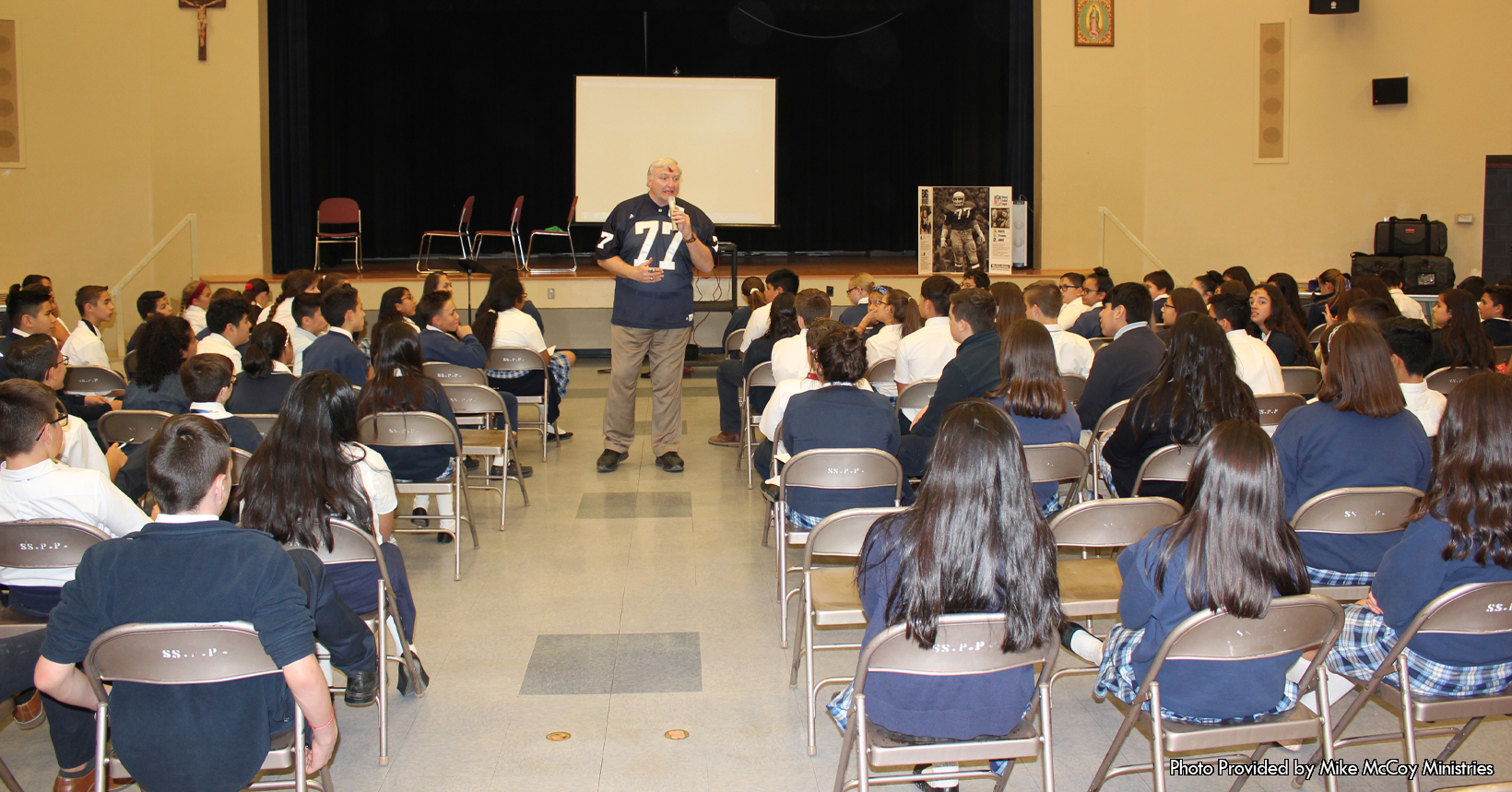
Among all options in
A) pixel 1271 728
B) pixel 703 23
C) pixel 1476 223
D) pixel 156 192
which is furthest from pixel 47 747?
pixel 1476 223

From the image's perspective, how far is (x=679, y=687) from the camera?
325 centimetres

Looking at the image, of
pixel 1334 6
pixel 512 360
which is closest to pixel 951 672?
pixel 512 360

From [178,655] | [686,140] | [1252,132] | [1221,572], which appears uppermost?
[686,140]

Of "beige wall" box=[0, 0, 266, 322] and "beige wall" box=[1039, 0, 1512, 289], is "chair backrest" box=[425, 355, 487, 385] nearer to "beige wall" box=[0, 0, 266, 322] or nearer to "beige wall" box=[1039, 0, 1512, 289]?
"beige wall" box=[0, 0, 266, 322]

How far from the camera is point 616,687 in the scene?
3.25 m

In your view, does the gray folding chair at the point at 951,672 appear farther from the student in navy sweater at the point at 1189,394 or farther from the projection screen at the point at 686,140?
the projection screen at the point at 686,140

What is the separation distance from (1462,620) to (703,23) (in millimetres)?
12187

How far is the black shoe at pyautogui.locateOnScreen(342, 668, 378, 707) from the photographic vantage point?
2783mm

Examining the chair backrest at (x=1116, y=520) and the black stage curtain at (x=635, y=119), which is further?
the black stage curtain at (x=635, y=119)

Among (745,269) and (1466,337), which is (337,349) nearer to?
(1466,337)

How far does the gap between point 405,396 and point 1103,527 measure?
9.22 ft

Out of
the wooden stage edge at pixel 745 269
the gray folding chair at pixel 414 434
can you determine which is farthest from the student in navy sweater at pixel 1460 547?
the wooden stage edge at pixel 745 269

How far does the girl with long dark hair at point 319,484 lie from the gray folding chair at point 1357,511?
8.11ft

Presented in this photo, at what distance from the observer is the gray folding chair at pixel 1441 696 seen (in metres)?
2.21
